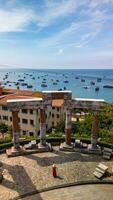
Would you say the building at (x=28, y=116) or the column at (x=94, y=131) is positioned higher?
the column at (x=94, y=131)

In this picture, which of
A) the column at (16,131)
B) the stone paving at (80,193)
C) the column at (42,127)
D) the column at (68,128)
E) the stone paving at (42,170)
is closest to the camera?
the stone paving at (80,193)

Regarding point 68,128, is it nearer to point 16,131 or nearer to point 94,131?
point 94,131

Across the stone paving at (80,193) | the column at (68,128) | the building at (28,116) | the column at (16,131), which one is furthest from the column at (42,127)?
the building at (28,116)

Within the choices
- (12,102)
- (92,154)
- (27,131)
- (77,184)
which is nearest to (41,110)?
(12,102)

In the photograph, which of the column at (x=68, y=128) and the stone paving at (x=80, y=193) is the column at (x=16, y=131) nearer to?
the column at (x=68, y=128)

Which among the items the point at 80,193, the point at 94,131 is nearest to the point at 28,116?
the point at 94,131

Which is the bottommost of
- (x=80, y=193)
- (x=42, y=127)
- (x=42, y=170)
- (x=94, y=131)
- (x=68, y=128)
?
(x=80, y=193)

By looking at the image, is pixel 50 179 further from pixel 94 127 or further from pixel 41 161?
pixel 94 127

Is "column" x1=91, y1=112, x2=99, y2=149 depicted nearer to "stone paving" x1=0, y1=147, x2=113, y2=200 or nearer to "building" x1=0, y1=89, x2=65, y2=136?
"stone paving" x1=0, y1=147, x2=113, y2=200

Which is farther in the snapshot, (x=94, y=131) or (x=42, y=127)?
(x=42, y=127)
